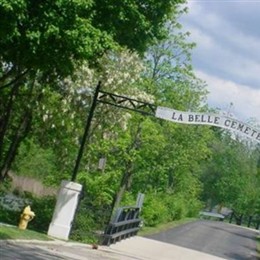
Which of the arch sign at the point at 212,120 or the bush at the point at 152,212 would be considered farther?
the bush at the point at 152,212

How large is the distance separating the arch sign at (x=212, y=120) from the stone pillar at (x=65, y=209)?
11.7ft

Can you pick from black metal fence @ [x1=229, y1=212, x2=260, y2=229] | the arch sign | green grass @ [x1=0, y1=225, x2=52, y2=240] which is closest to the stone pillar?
green grass @ [x1=0, y1=225, x2=52, y2=240]

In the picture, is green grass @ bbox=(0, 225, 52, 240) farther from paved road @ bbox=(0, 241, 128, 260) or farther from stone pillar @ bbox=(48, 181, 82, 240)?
stone pillar @ bbox=(48, 181, 82, 240)

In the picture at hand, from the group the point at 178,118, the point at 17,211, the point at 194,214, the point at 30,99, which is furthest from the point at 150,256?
the point at 194,214

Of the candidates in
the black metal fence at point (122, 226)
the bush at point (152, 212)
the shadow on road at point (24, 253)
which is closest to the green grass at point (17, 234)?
the shadow on road at point (24, 253)

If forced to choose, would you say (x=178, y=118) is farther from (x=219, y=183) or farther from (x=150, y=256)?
(x=219, y=183)

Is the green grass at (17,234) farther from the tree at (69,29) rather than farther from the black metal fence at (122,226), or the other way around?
the tree at (69,29)

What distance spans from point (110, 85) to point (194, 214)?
44.2 m

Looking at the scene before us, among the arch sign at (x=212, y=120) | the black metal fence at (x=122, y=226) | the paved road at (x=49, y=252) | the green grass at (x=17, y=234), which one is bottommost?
the paved road at (x=49, y=252)

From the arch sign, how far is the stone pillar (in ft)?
11.7

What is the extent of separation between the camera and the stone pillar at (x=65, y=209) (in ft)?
69.1

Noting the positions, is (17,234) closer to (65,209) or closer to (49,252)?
(49,252)

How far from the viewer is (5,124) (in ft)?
83.3

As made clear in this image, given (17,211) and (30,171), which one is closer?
(17,211)
